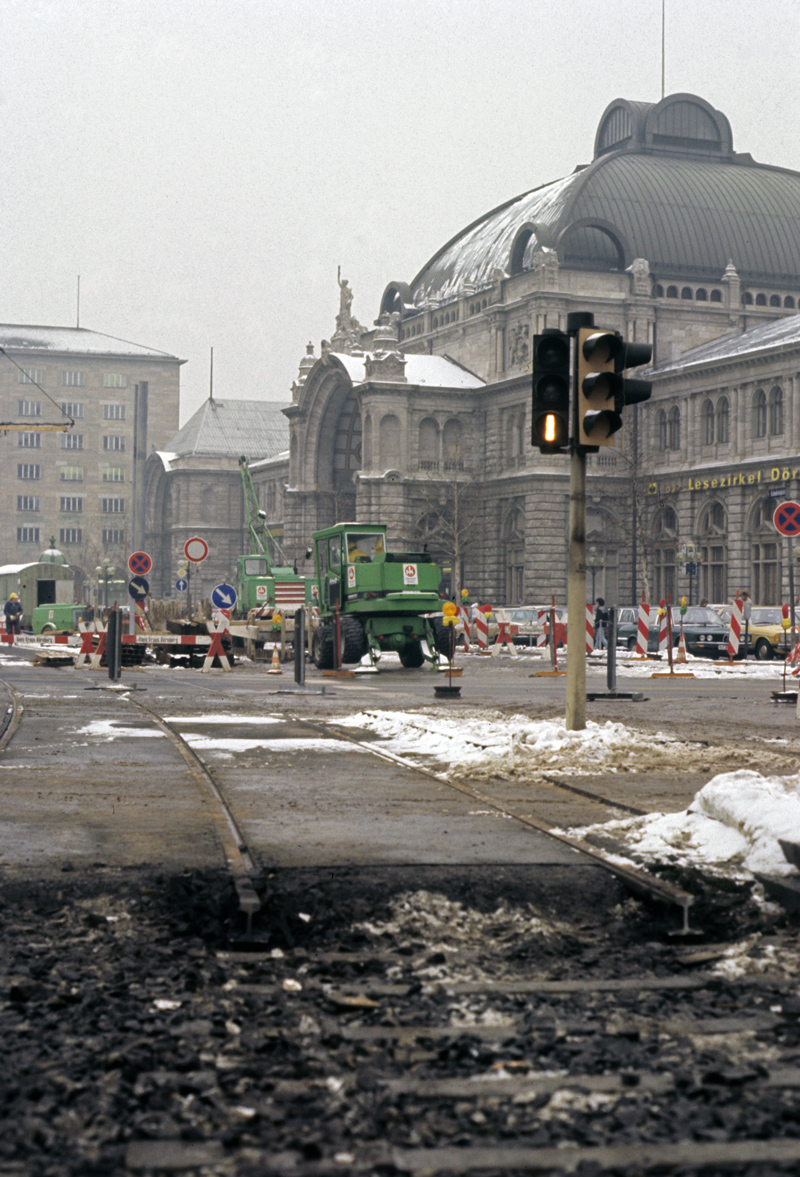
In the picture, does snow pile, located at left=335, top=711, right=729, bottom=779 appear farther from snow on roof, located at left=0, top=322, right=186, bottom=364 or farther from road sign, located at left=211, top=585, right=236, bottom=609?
snow on roof, located at left=0, top=322, right=186, bottom=364

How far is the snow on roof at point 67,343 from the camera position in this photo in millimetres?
145000

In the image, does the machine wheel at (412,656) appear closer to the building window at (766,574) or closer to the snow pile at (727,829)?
the snow pile at (727,829)

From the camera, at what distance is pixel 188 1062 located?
421 cm

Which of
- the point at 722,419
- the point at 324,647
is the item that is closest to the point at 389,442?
the point at 722,419

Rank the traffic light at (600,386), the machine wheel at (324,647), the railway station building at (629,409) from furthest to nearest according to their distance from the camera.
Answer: the railway station building at (629,409) < the machine wheel at (324,647) < the traffic light at (600,386)

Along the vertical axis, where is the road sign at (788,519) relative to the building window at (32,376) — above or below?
below

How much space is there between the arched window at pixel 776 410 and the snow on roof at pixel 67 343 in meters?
96.2

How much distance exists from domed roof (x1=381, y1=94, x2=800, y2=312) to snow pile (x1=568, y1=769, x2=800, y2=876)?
67.4 metres

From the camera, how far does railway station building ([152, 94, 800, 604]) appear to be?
6319 centimetres

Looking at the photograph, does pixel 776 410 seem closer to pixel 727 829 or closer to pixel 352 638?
pixel 352 638

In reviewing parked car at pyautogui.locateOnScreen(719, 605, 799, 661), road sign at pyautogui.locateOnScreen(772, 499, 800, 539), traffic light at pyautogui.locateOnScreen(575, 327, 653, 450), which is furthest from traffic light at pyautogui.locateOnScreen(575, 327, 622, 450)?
parked car at pyautogui.locateOnScreen(719, 605, 799, 661)

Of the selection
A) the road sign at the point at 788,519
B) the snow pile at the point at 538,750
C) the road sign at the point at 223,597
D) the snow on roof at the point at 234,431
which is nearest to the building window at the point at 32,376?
the snow on roof at the point at 234,431

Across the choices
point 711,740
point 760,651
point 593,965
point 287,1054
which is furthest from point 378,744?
point 760,651

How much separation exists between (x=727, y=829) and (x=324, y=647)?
23987mm
